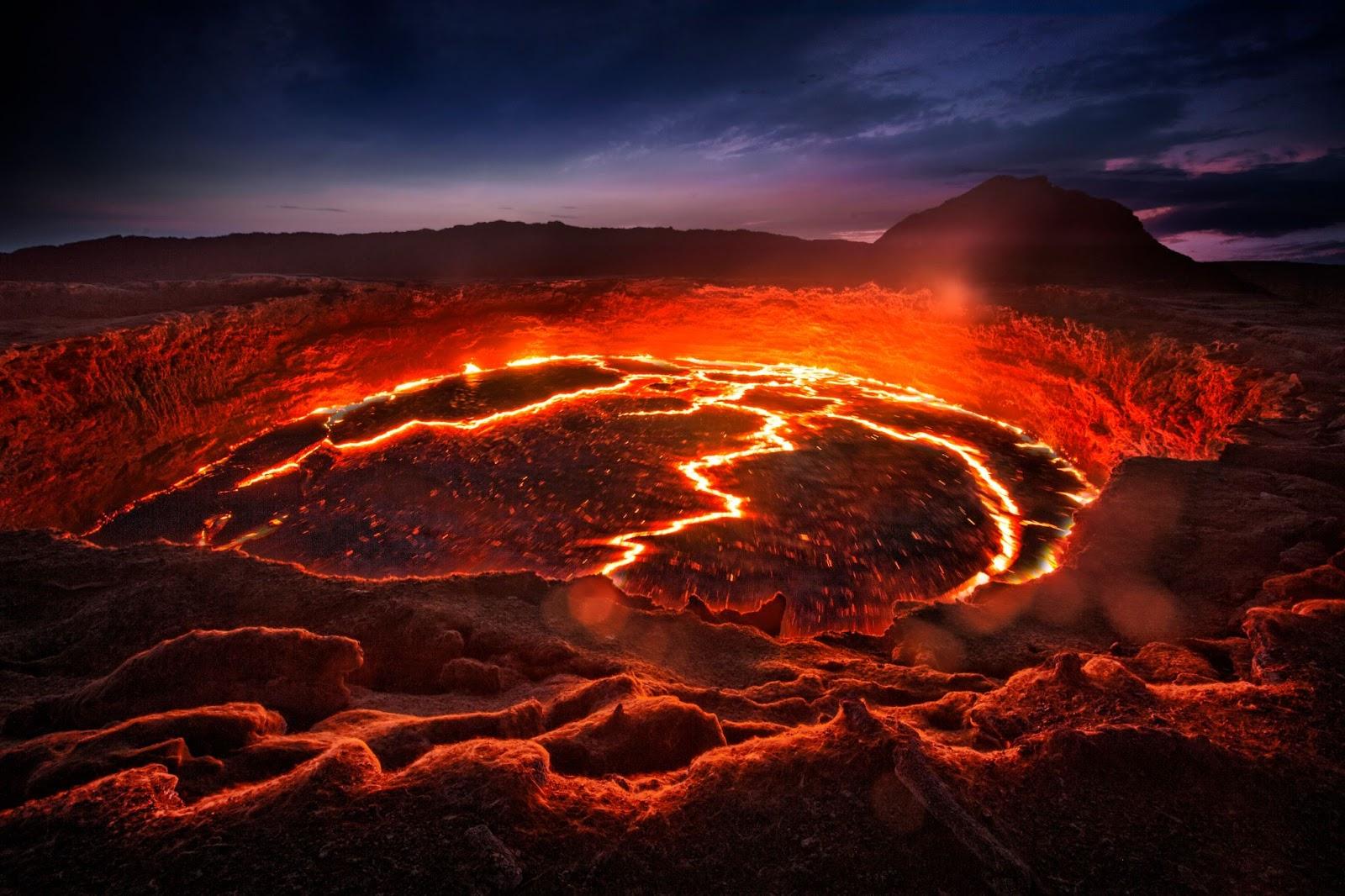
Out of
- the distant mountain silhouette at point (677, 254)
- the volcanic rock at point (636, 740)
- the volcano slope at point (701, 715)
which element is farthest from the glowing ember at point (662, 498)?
the distant mountain silhouette at point (677, 254)

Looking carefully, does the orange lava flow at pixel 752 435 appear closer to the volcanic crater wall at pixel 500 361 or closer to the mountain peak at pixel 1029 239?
the volcanic crater wall at pixel 500 361

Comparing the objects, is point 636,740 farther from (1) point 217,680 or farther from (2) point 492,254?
(2) point 492,254

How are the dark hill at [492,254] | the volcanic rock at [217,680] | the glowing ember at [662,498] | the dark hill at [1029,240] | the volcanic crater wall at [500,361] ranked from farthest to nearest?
the dark hill at [1029,240] → the dark hill at [492,254] → the volcanic crater wall at [500,361] → the glowing ember at [662,498] → the volcanic rock at [217,680]

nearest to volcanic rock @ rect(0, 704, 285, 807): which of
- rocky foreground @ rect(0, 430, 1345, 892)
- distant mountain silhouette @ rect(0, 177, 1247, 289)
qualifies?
rocky foreground @ rect(0, 430, 1345, 892)

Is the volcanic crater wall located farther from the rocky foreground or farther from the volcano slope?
the rocky foreground

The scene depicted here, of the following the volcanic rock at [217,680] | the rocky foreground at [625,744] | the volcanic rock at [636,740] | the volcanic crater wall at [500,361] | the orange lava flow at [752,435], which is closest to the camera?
the rocky foreground at [625,744]

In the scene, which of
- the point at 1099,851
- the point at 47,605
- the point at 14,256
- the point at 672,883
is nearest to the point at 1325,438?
the point at 1099,851
